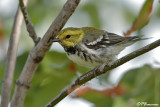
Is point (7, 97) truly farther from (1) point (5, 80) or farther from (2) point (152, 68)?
(2) point (152, 68)

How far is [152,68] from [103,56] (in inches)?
35.9

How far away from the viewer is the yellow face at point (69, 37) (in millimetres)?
3367

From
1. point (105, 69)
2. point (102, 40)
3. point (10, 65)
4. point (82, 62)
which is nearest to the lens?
point (105, 69)

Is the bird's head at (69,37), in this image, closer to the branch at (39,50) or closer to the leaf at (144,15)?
the branch at (39,50)

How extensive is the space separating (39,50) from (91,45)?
1.21 meters

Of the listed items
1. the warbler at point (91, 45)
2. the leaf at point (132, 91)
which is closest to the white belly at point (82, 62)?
the warbler at point (91, 45)

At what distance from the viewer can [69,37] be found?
347cm

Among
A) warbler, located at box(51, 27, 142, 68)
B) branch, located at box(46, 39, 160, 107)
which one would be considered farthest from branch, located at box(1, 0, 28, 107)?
warbler, located at box(51, 27, 142, 68)

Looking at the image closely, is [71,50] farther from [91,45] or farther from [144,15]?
[144,15]

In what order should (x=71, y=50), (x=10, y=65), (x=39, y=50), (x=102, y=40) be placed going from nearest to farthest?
1. (x=39, y=50)
2. (x=10, y=65)
3. (x=71, y=50)
4. (x=102, y=40)

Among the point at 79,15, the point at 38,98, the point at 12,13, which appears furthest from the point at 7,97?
the point at 79,15

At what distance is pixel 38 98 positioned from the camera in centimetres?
255

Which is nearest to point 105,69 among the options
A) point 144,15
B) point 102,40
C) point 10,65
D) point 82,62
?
point 144,15

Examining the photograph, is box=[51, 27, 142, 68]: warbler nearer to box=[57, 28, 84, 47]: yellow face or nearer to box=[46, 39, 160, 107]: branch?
box=[57, 28, 84, 47]: yellow face
